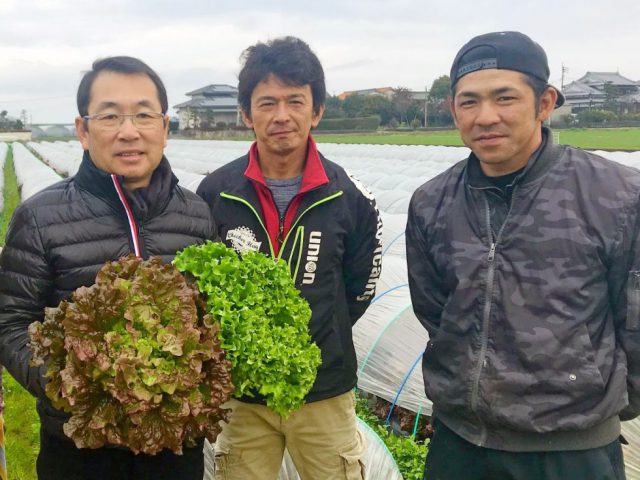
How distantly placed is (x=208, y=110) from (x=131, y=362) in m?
86.0

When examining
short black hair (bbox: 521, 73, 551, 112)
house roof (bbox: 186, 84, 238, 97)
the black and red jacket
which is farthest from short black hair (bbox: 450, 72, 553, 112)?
house roof (bbox: 186, 84, 238, 97)

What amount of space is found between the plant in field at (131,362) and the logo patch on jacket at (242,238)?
1.00 meters

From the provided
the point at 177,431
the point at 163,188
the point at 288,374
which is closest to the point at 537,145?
the point at 288,374

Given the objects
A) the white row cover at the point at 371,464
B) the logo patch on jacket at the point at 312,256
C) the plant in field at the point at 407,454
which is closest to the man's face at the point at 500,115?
the logo patch on jacket at the point at 312,256

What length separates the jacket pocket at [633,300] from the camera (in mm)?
2555

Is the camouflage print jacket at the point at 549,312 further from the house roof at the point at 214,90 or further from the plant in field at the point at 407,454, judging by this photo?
the house roof at the point at 214,90

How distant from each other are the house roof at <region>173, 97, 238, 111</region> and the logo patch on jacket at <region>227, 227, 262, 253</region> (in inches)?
3411

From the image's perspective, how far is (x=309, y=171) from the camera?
11.3 ft

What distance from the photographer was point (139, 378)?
217 centimetres

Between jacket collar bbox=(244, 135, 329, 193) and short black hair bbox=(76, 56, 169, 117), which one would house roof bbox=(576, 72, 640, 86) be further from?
short black hair bbox=(76, 56, 169, 117)

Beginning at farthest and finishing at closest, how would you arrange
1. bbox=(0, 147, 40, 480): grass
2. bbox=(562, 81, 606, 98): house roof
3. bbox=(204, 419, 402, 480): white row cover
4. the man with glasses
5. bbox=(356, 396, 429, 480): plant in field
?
bbox=(562, 81, 606, 98): house roof → bbox=(0, 147, 40, 480): grass → bbox=(356, 396, 429, 480): plant in field → bbox=(204, 419, 402, 480): white row cover → the man with glasses

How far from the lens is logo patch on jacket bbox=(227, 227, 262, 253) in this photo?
11.1ft

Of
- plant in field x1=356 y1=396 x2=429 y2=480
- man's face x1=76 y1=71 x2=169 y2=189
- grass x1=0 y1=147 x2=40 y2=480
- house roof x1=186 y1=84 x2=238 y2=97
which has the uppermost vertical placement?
house roof x1=186 y1=84 x2=238 y2=97

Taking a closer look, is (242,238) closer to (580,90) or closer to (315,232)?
(315,232)
